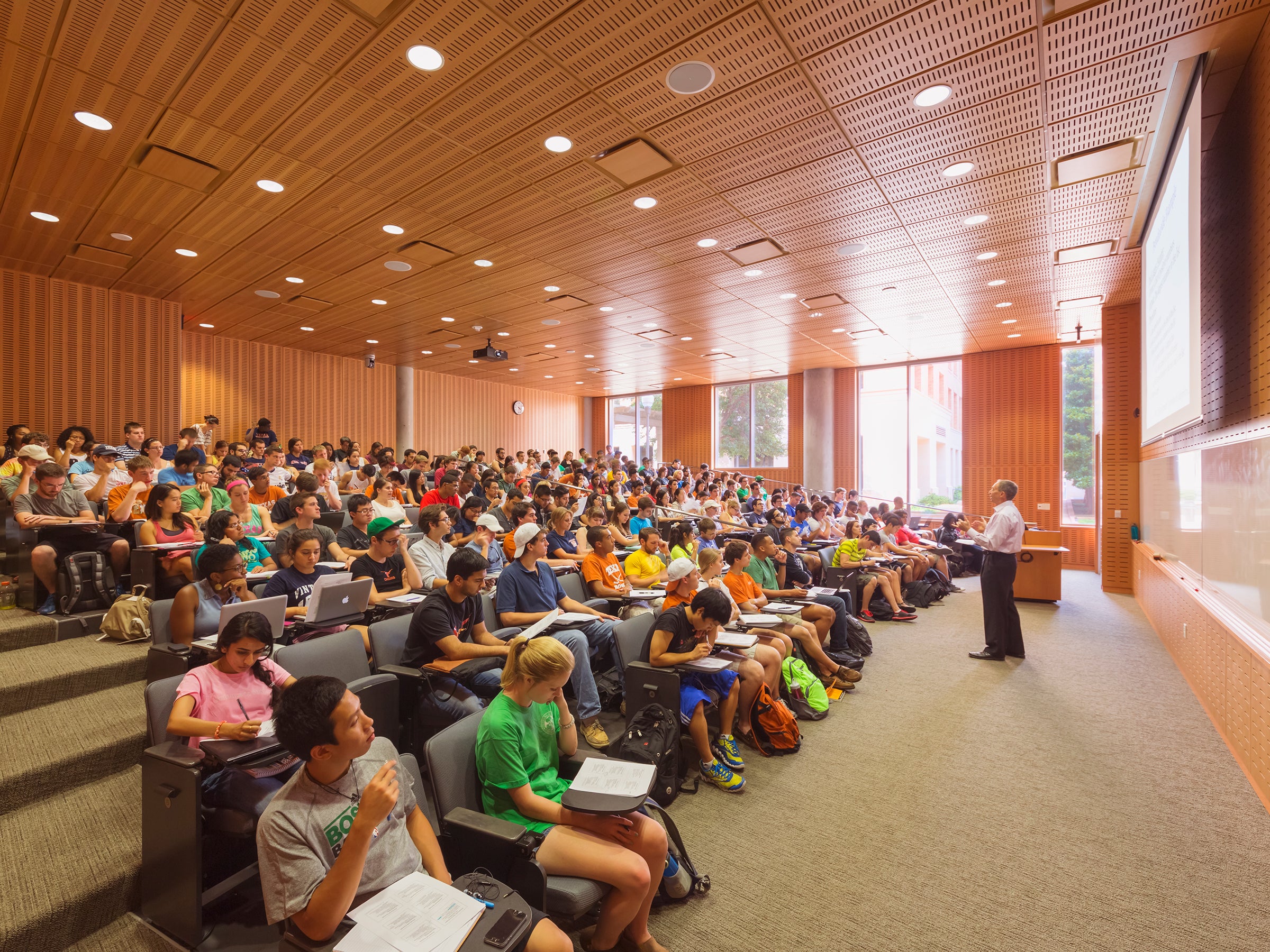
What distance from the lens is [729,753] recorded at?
335cm

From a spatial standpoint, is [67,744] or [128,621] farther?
[128,621]

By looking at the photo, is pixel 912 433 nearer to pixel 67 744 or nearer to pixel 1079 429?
pixel 1079 429

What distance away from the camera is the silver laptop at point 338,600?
3.38 m

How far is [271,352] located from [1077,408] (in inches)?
606

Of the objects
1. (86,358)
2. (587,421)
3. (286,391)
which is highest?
(587,421)

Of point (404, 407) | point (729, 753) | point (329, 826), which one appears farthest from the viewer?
point (404, 407)

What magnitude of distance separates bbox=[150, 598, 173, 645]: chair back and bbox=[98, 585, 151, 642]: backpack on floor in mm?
1109

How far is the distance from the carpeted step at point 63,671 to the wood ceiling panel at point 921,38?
17.3 feet

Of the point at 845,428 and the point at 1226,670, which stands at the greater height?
the point at 845,428

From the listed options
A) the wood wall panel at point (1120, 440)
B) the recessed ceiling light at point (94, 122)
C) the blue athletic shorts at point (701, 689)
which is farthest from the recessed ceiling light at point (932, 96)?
the wood wall panel at point (1120, 440)

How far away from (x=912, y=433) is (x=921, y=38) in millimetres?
11038

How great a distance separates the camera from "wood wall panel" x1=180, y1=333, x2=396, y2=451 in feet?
34.6

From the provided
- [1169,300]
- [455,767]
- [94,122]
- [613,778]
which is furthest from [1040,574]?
[94,122]

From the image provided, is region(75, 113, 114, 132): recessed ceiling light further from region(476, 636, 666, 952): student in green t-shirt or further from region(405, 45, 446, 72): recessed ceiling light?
region(476, 636, 666, 952): student in green t-shirt
